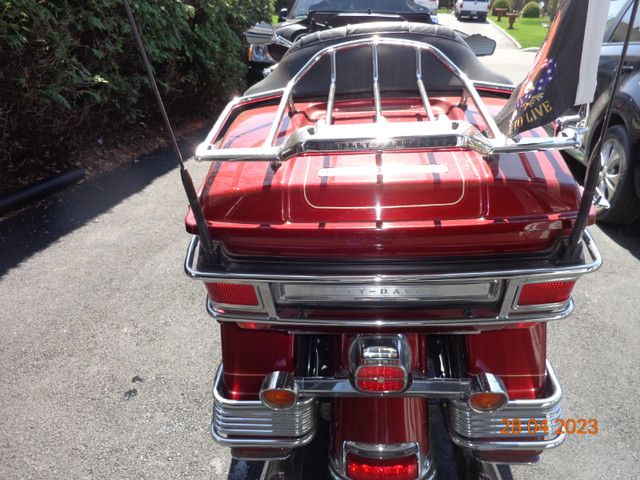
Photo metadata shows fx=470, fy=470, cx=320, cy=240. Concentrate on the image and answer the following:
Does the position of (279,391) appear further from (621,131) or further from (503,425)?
(621,131)

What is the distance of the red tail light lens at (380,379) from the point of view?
62.7 inches

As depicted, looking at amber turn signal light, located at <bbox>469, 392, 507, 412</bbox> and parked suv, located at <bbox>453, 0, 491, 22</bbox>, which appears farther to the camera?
parked suv, located at <bbox>453, 0, 491, 22</bbox>

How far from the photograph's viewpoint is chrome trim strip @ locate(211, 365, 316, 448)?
1762 millimetres

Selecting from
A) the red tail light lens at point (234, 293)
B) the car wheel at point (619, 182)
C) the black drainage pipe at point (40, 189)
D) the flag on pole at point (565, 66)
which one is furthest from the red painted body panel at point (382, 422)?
the black drainage pipe at point (40, 189)

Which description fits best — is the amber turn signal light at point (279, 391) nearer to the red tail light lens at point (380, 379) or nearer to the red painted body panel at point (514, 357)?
the red tail light lens at point (380, 379)

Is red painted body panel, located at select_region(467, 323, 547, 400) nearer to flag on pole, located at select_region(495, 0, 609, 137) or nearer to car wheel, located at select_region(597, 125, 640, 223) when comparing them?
flag on pole, located at select_region(495, 0, 609, 137)

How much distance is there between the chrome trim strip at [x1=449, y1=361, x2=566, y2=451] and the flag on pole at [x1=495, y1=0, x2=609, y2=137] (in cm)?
98

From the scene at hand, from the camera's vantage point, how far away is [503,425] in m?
1.71

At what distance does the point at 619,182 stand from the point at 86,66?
5.49 metres

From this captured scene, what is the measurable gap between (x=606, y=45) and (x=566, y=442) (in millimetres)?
3963

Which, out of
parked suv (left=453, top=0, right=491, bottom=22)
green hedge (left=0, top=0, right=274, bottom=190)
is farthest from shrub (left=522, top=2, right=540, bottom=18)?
green hedge (left=0, top=0, right=274, bottom=190)

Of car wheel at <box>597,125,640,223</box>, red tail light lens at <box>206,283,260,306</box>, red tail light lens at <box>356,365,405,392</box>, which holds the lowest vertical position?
car wheel at <box>597,125,640,223</box>
